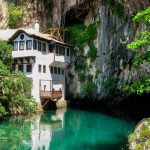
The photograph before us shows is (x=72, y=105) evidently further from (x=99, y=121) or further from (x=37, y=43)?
(x=99, y=121)

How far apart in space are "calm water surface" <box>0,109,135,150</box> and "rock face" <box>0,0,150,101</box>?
7233 millimetres

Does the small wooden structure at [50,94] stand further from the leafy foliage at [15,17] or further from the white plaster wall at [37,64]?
the leafy foliage at [15,17]

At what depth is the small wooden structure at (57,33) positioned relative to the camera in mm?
49347

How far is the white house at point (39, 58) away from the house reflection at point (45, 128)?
12.5ft

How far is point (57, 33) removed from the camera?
1965 inches

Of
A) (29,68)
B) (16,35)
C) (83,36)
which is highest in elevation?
(83,36)

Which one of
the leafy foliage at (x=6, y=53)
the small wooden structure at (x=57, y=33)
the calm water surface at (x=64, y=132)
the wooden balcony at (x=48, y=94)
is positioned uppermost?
the small wooden structure at (x=57, y=33)

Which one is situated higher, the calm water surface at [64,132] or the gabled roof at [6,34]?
the gabled roof at [6,34]

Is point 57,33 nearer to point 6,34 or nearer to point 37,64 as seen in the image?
point 6,34

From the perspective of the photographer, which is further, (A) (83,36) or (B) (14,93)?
(A) (83,36)

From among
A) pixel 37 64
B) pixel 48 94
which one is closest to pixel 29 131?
pixel 48 94

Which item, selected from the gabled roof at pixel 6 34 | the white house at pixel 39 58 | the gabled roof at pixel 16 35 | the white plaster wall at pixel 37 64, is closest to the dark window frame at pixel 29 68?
the white house at pixel 39 58

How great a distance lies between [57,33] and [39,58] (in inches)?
268

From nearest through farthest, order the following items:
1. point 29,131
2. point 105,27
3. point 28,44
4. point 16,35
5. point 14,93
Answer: point 29,131, point 14,93, point 28,44, point 16,35, point 105,27
